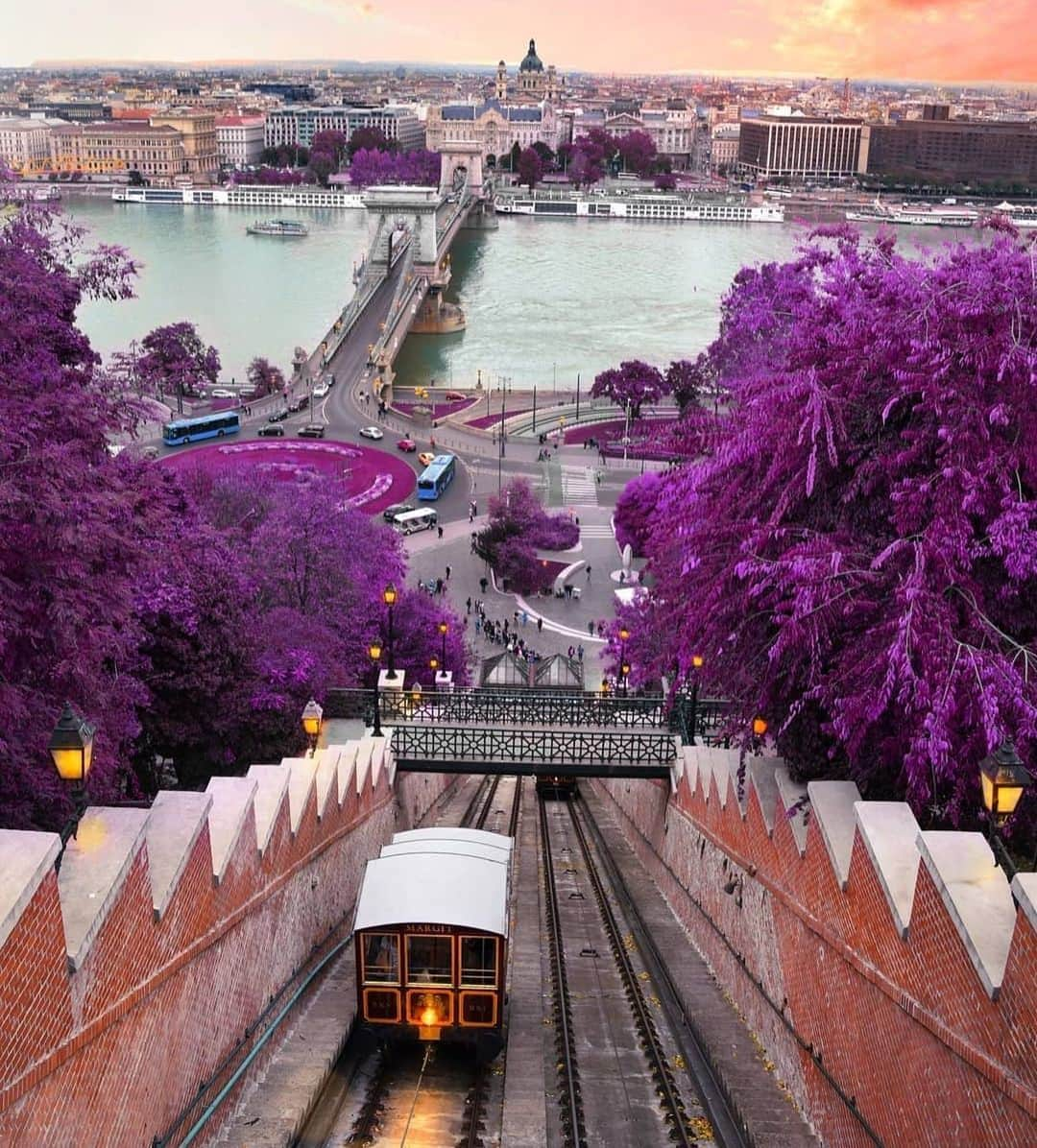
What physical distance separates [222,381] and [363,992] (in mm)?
55899

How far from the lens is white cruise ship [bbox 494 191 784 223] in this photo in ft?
460

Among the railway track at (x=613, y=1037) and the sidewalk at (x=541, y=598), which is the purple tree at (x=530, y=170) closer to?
the sidewalk at (x=541, y=598)

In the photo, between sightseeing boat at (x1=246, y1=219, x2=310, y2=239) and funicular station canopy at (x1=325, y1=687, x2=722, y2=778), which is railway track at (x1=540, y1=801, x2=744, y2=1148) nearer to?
funicular station canopy at (x1=325, y1=687, x2=722, y2=778)

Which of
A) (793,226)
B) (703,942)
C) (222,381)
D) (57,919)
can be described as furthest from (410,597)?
(793,226)

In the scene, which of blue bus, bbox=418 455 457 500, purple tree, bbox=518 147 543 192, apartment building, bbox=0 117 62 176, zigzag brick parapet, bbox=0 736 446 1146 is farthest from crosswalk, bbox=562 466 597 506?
apartment building, bbox=0 117 62 176

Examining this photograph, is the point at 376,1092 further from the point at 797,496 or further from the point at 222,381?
the point at 222,381

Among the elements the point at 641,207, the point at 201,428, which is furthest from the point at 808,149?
the point at 201,428

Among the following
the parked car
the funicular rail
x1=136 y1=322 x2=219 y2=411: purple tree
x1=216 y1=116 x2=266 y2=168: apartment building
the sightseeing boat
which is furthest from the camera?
x1=216 y1=116 x2=266 y2=168: apartment building

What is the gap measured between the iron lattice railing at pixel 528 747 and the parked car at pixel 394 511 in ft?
81.5

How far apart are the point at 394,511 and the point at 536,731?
2611cm

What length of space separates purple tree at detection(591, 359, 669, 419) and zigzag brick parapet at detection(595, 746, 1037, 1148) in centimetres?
4347

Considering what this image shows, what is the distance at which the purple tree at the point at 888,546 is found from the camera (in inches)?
320

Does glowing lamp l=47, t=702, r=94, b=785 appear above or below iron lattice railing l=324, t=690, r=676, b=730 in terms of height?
above

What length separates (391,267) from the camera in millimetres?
89188
